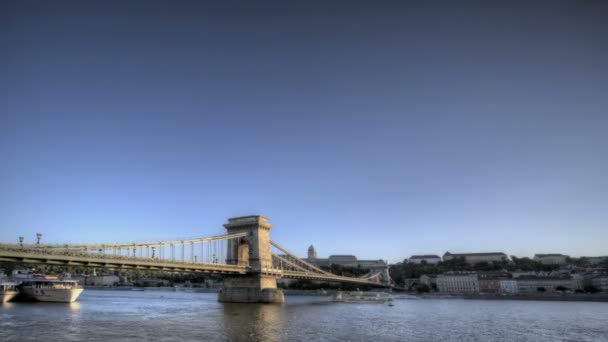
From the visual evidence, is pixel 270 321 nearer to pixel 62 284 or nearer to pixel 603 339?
pixel 603 339

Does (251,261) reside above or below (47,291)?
above

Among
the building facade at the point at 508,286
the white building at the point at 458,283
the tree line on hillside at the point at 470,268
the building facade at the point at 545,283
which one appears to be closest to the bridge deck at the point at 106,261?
the building facade at the point at 508,286

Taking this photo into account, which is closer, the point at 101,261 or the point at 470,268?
the point at 101,261

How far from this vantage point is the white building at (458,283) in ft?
420

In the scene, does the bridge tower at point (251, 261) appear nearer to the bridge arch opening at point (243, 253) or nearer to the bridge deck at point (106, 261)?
the bridge arch opening at point (243, 253)

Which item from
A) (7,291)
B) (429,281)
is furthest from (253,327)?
(429,281)

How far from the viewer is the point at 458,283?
432ft

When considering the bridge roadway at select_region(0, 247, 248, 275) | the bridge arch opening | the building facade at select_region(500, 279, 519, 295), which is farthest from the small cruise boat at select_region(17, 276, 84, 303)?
the building facade at select_region(500, 279, 519, 295)

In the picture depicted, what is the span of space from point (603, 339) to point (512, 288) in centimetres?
10136

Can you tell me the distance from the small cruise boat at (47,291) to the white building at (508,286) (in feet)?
361

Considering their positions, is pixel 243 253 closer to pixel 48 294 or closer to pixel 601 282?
Result: pixel 48 294

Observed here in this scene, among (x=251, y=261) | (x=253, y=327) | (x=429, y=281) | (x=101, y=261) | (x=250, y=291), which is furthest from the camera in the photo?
(x=429, y=281)

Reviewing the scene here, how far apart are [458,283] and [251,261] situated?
300ft

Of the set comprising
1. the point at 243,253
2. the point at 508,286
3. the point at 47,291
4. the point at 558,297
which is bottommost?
the point at 508,286
